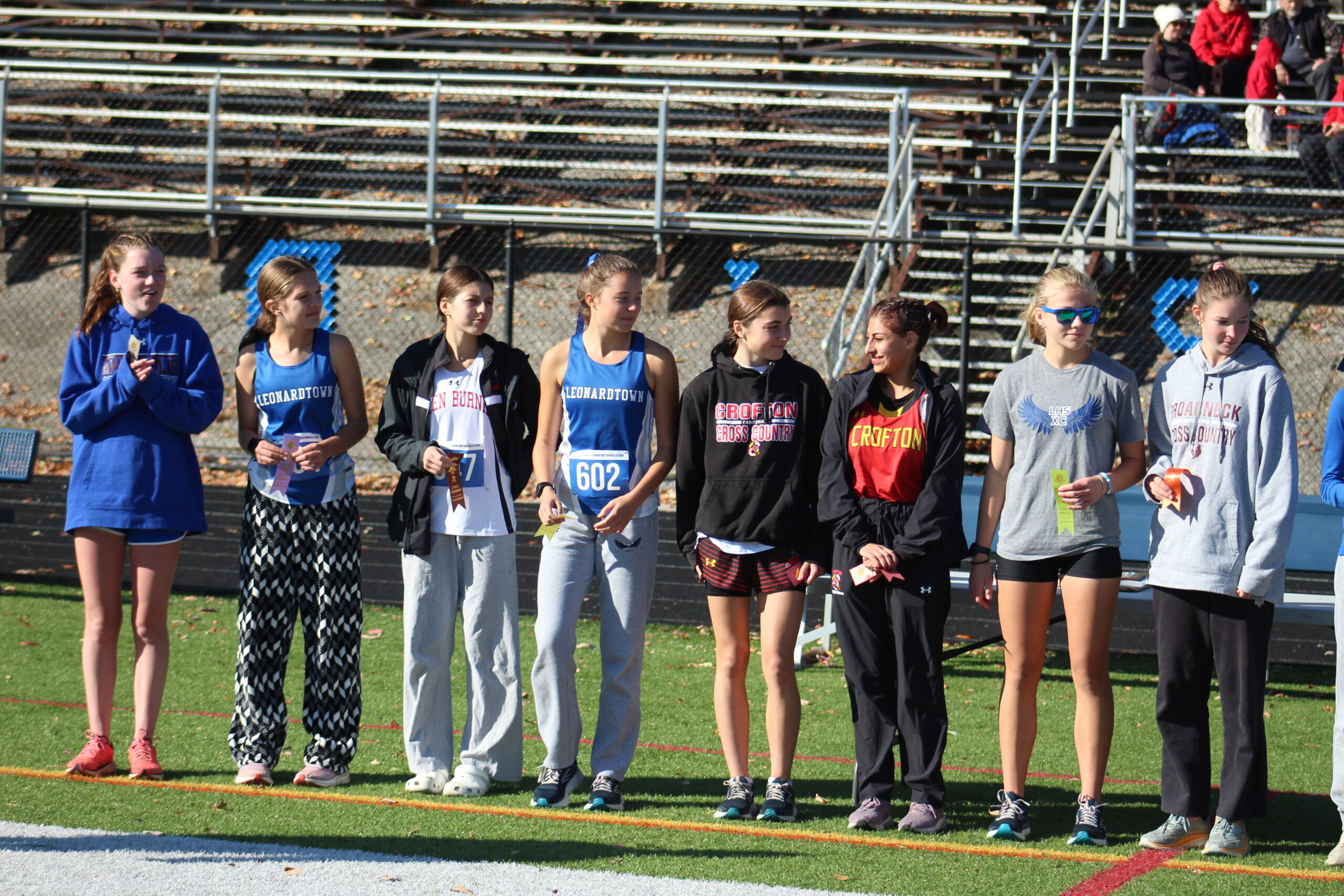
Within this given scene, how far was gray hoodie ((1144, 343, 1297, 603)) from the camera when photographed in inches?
169

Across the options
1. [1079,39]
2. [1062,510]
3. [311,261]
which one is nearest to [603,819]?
[1062,510]

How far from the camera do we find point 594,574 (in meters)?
5.02

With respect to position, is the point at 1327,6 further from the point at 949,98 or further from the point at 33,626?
the point at 33,626

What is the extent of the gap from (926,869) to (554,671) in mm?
1498

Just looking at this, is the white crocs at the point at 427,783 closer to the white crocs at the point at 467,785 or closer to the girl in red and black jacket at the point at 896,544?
the white crocs at the point at 467,785

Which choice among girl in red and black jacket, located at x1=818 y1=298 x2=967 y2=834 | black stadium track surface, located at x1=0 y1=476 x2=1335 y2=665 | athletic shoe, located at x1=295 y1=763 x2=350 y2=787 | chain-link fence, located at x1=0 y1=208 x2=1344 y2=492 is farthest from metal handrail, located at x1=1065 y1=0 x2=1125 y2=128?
athletic shoe, located at x1=295 y1=763 x2=350 y2=787

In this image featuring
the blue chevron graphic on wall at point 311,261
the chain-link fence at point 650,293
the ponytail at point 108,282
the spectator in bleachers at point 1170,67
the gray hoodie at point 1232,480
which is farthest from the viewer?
the spectator in bleachers at point 1170,67

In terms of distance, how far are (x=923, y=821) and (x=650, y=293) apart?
32.7 feet

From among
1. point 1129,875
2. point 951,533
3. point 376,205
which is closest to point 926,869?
point 1129,875

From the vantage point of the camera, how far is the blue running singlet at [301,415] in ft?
16.4

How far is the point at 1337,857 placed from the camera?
4.26 meters

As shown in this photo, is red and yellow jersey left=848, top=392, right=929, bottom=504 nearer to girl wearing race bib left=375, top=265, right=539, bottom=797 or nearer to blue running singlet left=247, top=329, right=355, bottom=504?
girl wearing race bib left=375, top=265, right=539, bottom=797

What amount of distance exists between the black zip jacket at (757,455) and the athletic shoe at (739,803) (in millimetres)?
815

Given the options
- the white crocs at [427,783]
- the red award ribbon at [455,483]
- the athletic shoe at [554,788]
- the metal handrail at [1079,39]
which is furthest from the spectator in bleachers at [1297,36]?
the white crocs at [427,783]
